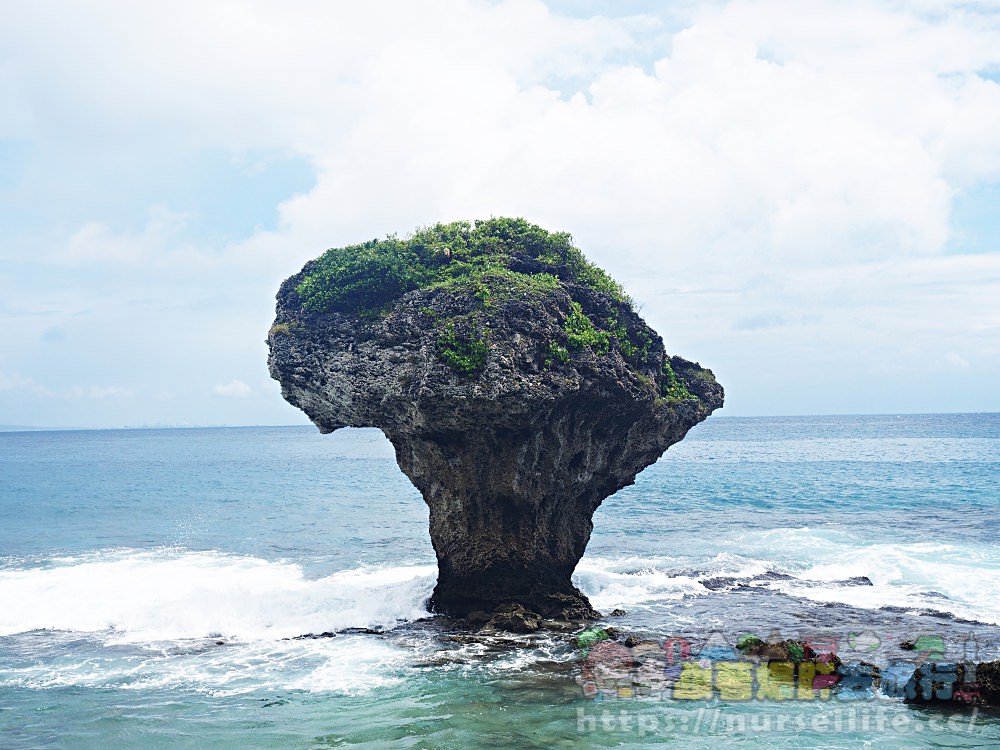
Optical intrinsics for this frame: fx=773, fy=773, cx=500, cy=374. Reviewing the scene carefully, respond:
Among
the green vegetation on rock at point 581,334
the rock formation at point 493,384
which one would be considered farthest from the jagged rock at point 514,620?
the green vegetation on rock at point 581,334

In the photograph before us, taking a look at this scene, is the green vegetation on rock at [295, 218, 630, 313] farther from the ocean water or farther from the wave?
the wave

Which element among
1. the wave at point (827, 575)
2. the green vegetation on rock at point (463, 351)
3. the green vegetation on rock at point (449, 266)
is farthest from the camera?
the wave at point (827, 575)

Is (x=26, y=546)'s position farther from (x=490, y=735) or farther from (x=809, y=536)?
(x=809, y=536)

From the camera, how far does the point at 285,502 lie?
45719mm

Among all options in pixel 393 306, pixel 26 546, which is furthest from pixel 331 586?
pixel 26 546

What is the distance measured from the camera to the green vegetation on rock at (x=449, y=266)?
18.3 metres

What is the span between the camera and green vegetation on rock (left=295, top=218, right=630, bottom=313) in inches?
720

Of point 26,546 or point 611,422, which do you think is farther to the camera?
point 26,546

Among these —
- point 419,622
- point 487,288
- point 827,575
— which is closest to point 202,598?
point 419,622

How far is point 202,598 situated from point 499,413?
34.6 feet

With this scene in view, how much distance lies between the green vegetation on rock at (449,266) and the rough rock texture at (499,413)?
485 mm

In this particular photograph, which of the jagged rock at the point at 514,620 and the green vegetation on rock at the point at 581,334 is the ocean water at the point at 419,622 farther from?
the green vegetation on rock at the point at 581,334

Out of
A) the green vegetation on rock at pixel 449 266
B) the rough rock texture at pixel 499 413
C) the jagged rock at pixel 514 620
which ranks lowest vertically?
the jagged rock at pixel 514 620

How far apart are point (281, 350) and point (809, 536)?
22396 mm
